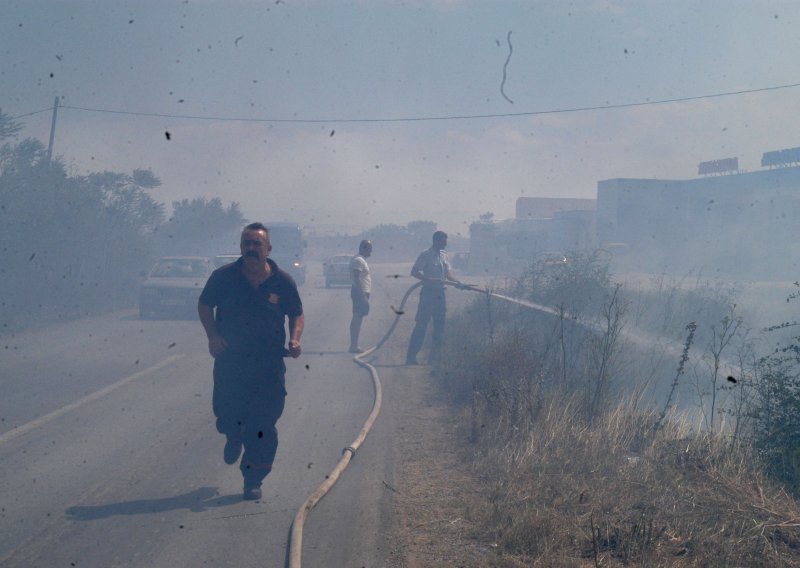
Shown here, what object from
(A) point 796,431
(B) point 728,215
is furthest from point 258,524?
(B) point 728,215

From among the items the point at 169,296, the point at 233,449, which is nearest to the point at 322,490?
the point at 233,449

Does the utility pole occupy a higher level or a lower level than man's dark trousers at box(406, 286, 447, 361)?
higher

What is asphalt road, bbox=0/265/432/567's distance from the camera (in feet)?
15.1

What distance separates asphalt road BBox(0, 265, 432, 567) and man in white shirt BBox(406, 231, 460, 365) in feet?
2.55

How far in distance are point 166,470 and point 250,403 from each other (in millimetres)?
1304

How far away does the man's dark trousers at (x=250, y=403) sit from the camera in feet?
18.3

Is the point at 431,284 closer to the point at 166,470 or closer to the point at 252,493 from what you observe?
the point at 166,470

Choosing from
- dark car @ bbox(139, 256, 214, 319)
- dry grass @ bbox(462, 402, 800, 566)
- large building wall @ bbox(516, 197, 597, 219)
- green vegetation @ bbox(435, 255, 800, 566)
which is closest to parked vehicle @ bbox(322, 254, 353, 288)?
dark car @ bbox(139, 256, 214, 319)

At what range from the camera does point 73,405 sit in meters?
8.86

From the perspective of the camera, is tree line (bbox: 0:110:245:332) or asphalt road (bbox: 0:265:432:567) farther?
tree line (bbox: 0:110:245:332)

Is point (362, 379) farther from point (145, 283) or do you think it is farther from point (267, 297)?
point (145, 283)

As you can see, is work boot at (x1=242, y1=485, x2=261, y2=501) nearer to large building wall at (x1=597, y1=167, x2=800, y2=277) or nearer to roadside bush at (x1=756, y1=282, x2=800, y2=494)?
roadside bush at (x1=756, y1=282, x2=800, y2=494)

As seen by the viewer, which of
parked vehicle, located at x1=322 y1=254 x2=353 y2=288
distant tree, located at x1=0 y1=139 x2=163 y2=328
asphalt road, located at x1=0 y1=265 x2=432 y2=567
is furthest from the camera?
parked vehicle, located at x1=322 y1=254 x2=353 y2=288

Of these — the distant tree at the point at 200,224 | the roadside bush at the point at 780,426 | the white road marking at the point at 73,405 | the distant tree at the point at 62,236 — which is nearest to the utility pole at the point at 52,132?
the distant tree at the point at 62,236
